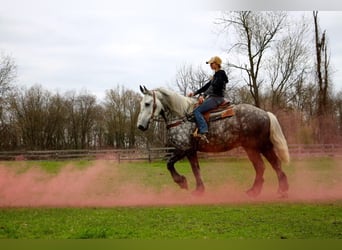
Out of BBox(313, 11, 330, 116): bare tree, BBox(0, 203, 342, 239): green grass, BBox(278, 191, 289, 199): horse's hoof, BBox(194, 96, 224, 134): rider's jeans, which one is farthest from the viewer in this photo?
BBox(313, 11, 330, 116): bare tree

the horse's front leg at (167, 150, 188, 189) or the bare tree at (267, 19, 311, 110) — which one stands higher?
the bare tree at (267, 19, 311, 110)

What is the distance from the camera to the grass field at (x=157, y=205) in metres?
4.52

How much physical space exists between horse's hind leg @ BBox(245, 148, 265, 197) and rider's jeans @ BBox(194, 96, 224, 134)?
105 centimetres

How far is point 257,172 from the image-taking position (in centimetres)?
697

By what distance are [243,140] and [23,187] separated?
16.6 ft

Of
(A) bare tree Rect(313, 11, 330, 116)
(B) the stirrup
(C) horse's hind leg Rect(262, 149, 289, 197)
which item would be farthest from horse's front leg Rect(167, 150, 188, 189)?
(A) bare tree Rect(313, 11, 330, 116)

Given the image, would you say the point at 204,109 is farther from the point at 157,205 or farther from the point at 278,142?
the point at 157,205

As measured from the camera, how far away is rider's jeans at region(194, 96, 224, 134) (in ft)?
21.9

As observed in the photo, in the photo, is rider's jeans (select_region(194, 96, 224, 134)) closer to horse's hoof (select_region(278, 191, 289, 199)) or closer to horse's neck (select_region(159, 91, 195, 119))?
horse's neck (select_region(159, 91, 195, 119))

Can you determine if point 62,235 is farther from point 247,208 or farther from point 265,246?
point 247,208

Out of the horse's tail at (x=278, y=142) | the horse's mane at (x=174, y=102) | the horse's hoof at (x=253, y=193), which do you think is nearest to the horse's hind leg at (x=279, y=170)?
the horse's tail at (x=278, y=142)

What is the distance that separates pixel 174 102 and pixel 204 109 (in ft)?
2.08

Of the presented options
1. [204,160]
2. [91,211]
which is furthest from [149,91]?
[204,160]

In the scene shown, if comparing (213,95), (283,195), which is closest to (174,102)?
(213,95)
